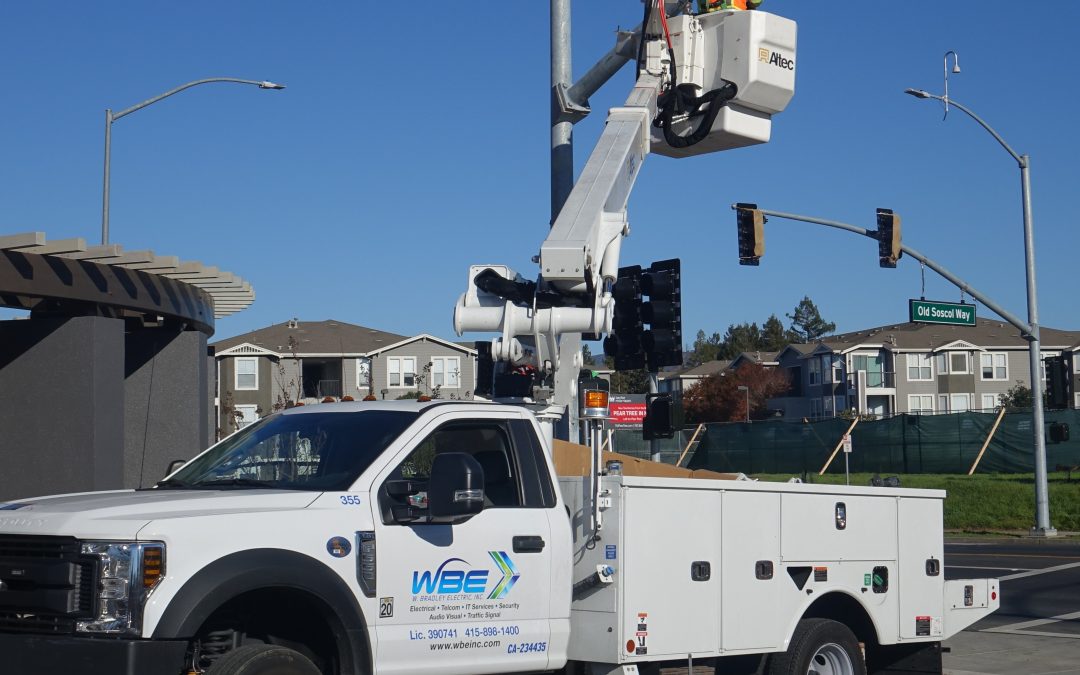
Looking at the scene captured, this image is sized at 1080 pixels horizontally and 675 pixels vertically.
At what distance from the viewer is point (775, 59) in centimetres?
1263

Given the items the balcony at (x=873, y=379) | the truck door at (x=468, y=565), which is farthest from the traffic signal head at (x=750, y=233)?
the balcony at (x=873, y=379)

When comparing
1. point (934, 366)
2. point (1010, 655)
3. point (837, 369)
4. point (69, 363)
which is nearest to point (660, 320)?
point (1010, 655)

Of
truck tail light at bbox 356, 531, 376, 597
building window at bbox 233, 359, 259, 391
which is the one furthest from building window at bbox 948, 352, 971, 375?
truck tail light at bbox 356, 531, 376, 597

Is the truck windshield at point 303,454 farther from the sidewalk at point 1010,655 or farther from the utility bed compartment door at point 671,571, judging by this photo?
the sidewalk at point 1010,655

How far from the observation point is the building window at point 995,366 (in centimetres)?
7969

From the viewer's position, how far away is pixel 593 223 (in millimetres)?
10008

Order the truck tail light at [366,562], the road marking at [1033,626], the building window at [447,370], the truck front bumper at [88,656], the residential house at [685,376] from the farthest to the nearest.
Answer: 1. the residential house at [685,376]
2. the building window at [447,370]
3. the road marking at [1033,626]
4. the truck tail light at [366,562]
5. the truck front bumper at [88,656]

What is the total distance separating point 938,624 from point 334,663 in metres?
5.20

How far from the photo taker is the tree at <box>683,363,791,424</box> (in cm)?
8194

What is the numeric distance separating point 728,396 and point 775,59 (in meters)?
70.5

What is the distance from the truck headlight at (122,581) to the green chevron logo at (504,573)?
1922mm

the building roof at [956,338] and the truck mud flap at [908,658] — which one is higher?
the building roof at [956,338]

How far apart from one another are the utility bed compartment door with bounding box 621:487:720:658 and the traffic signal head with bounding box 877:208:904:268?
20302mm

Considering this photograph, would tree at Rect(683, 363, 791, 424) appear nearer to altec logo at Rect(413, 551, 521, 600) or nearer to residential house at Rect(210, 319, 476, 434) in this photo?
residential house at Rect(210, 319, 476, 434)
